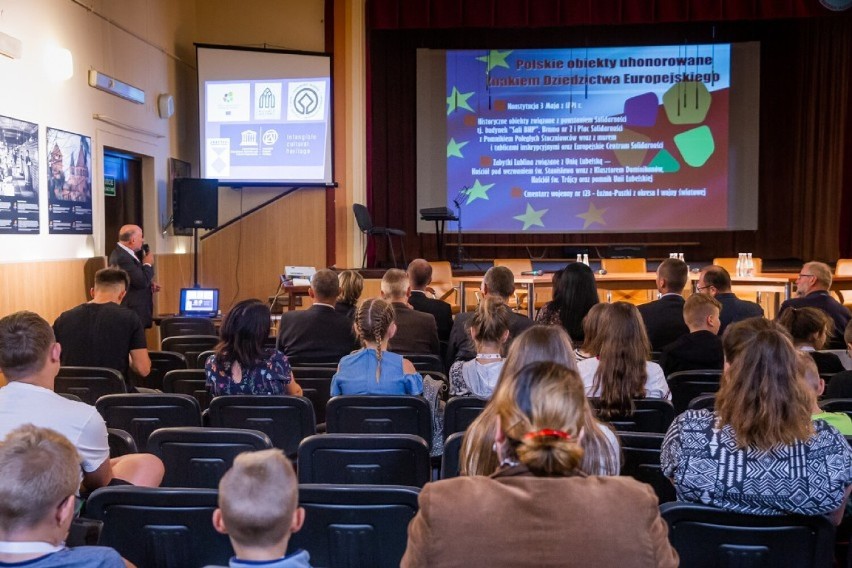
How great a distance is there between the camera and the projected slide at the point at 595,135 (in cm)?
1246

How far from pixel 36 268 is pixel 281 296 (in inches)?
160

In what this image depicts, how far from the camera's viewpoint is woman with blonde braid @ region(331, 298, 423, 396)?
12.5ft

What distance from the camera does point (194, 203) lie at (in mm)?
10680

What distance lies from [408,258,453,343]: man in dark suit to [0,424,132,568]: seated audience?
446 centimetres

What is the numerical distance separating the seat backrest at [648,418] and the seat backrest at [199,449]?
51.7 inches

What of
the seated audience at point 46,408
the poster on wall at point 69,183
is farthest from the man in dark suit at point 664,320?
the poster on wall at point 69,183

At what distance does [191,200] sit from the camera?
10656mm

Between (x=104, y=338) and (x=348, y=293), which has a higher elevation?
(x=348, y=293)

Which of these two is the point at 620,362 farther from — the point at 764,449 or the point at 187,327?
the point at 187,327

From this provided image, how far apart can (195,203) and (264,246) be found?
5.22ft

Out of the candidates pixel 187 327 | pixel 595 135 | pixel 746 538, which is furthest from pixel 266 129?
pixel 746 538

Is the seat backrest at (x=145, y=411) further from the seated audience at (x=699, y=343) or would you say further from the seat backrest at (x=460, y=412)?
the seated audience at (x=699, y=343)

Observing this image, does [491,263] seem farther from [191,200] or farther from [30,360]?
[30,360]

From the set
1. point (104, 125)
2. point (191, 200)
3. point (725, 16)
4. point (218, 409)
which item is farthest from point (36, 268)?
point (725, 16)
